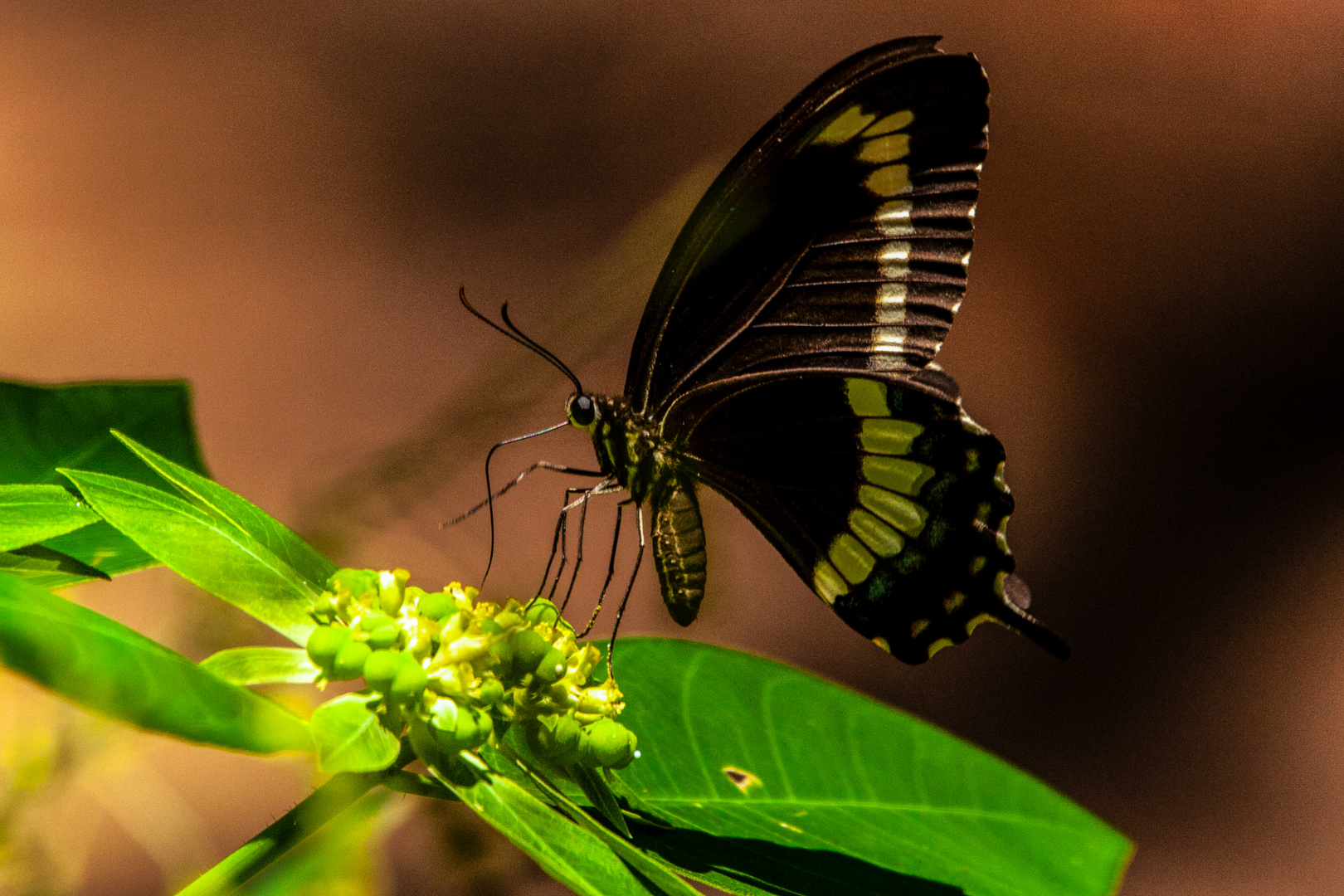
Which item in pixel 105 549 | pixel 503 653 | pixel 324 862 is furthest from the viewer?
pixel 105 549

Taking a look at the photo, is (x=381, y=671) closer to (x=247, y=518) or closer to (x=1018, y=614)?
(x=247, y=518)

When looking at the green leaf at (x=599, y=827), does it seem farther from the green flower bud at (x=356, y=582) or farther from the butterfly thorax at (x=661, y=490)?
the butterfly thorax at (x=661, y=490)

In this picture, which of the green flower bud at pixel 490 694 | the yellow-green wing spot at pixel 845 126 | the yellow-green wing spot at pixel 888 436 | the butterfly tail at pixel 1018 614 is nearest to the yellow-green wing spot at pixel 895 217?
the yellow-green wing spot at pixel 845 126

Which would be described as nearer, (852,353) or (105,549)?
(105,549)

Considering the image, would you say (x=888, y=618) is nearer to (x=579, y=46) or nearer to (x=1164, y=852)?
(x=1164, y=852)

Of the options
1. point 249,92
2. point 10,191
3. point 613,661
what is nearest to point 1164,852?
point 613,661

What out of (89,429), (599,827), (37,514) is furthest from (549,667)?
(89,429)

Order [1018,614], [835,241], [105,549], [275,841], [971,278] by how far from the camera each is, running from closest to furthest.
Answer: [275,841], [105,549], [1018,614], [835,241], [971,278]

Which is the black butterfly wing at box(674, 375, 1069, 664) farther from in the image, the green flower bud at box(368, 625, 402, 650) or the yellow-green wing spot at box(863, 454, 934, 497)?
the green flower bud at box(368, 625, 402, 650)
